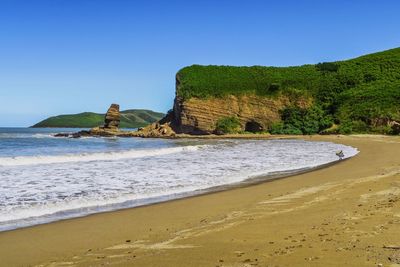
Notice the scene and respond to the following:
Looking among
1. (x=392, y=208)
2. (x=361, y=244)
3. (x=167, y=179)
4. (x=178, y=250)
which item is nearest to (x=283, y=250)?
(x=361, y=244)

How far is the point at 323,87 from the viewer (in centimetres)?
7275

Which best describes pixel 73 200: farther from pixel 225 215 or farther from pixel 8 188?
pixel 225 215

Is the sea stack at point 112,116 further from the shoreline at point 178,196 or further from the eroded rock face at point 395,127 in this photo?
the shoreline at point 178,196

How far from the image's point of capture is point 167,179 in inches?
570

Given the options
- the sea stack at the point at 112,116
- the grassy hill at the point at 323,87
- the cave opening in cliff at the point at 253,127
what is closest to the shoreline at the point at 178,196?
the grassy hill at the point at 323,87

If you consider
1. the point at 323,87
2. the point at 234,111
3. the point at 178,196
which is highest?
the point at 323,87

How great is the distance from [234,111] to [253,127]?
402 cm

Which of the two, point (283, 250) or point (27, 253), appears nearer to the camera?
point (283, 250)

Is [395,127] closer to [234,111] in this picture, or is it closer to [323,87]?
Result: [323,87]

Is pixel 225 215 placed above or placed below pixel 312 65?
below

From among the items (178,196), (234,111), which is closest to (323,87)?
(234,111)

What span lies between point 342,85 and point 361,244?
71.5 metres

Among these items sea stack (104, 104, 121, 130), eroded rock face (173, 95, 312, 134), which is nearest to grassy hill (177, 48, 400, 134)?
eroded rock face (173, 95, 312, 134)

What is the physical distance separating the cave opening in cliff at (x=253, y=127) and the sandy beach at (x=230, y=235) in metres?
59.8
